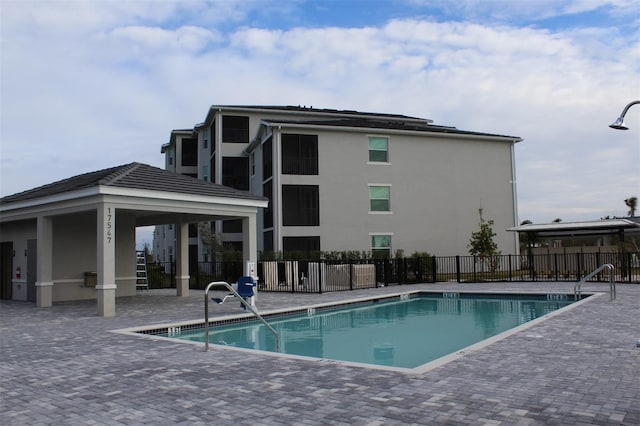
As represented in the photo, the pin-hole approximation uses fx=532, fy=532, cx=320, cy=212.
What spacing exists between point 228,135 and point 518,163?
20.1m

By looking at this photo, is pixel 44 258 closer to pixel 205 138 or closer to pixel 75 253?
pixel 75 253

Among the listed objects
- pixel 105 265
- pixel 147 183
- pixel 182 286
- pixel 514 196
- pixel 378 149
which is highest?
pixel 378 149

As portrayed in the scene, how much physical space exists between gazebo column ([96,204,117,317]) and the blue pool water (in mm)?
3092

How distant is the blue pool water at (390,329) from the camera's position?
10633 mm

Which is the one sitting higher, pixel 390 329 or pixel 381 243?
pixel 381 243

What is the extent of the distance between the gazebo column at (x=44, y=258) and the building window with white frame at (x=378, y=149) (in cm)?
1891

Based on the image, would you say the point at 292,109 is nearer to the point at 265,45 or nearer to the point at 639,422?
the point at 265,45

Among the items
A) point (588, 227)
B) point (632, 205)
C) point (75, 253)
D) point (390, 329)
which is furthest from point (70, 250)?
point (632, 205)

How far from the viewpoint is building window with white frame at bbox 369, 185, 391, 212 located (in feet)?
102

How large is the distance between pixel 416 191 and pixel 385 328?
1930 centimetres

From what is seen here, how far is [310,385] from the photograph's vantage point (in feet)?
20.9

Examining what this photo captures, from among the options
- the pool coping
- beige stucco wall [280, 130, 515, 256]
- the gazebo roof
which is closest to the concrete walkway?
the pool coping

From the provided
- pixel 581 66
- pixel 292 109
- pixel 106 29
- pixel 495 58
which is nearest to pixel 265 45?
pixel 106 29

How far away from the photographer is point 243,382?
6641 millimetres
